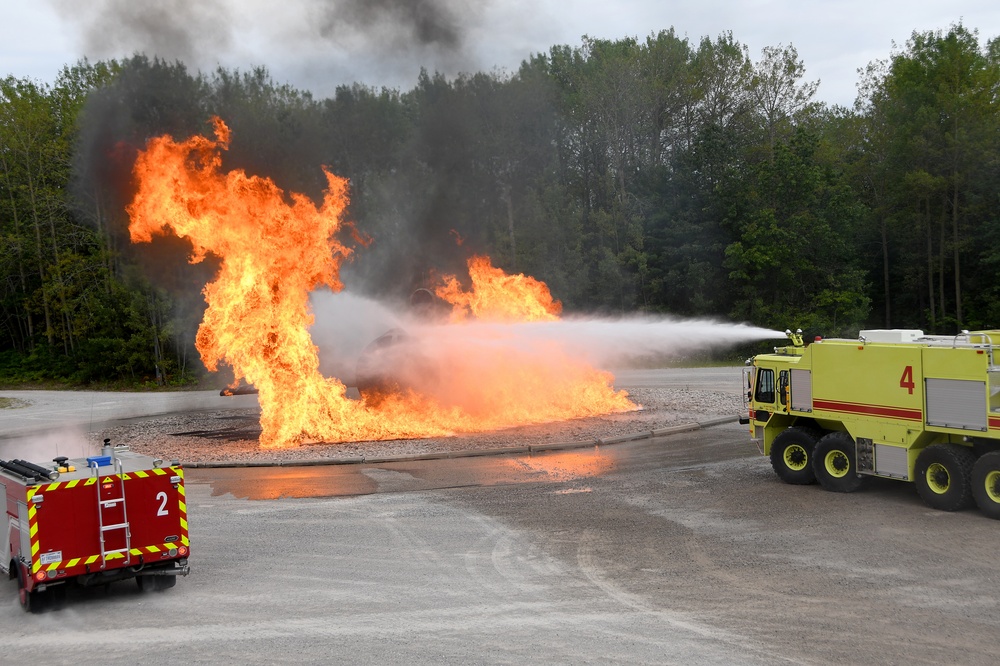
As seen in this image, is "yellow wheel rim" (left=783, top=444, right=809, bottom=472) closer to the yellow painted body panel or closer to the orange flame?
the yellow painted body panel

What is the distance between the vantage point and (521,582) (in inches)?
416

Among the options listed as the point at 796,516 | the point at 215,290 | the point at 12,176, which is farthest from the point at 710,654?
the point at 12,176

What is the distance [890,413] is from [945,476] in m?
1.25

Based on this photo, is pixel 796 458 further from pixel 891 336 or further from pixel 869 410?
pixel 891 336

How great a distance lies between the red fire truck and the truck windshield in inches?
427

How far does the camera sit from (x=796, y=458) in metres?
15.7

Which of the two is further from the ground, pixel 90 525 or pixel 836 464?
pixel 90 525

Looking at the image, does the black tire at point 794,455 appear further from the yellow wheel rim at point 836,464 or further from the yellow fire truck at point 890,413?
the yellow wheel rim at point 836,464

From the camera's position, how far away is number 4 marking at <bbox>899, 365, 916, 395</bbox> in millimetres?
13492

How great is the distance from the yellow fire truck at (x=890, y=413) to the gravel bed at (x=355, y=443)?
5964 millimetres

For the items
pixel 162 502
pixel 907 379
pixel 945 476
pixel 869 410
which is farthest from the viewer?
pixel 869 410

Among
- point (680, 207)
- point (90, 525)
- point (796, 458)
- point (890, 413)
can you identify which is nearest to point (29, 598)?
point (90, 525)

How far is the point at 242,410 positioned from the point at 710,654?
23.5 metres

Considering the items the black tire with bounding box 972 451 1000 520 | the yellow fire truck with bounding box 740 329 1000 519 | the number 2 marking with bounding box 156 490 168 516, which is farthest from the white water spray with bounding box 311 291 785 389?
the number 2 marking with bounding box 156 490 168 516
